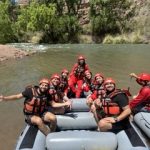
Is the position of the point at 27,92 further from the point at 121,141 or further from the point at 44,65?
the point at 44,65

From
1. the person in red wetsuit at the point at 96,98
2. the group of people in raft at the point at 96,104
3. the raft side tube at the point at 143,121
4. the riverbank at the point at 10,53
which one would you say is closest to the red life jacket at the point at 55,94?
the group of people in raft at the point at 96,104

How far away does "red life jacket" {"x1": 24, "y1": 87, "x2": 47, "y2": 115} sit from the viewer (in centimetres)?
609

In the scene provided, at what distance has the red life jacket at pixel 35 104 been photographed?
20.0 feet

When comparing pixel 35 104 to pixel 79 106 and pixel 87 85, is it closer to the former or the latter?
pixel 79 106

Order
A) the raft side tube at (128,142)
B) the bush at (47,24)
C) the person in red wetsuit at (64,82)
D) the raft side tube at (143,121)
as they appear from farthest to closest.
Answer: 1. the bush at (47,24)
2. the person in red wetsuit at (64,82)
3. the raft side tube at (143,121)
4. the raft side tube at (128,142)

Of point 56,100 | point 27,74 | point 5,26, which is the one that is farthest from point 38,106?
point 5,26

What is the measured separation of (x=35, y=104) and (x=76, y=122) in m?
Answer: 0.86

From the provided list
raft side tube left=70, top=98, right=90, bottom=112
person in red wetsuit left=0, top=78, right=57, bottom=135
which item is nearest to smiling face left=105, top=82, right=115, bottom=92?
person in red wetsuit left=0, top=78, right=57, bottom=135

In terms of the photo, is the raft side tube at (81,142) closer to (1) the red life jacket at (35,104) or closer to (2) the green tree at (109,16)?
(1) the red life jacket at (35,104)

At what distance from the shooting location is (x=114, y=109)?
5910 mm

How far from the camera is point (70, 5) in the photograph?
128 ft

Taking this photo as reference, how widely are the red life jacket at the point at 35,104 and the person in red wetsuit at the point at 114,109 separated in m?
0.97

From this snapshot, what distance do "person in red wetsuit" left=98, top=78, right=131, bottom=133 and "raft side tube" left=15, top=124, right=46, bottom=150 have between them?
39.3 inches

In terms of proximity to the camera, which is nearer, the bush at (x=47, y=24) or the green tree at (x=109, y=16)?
the bush at (x=47, y=24)
